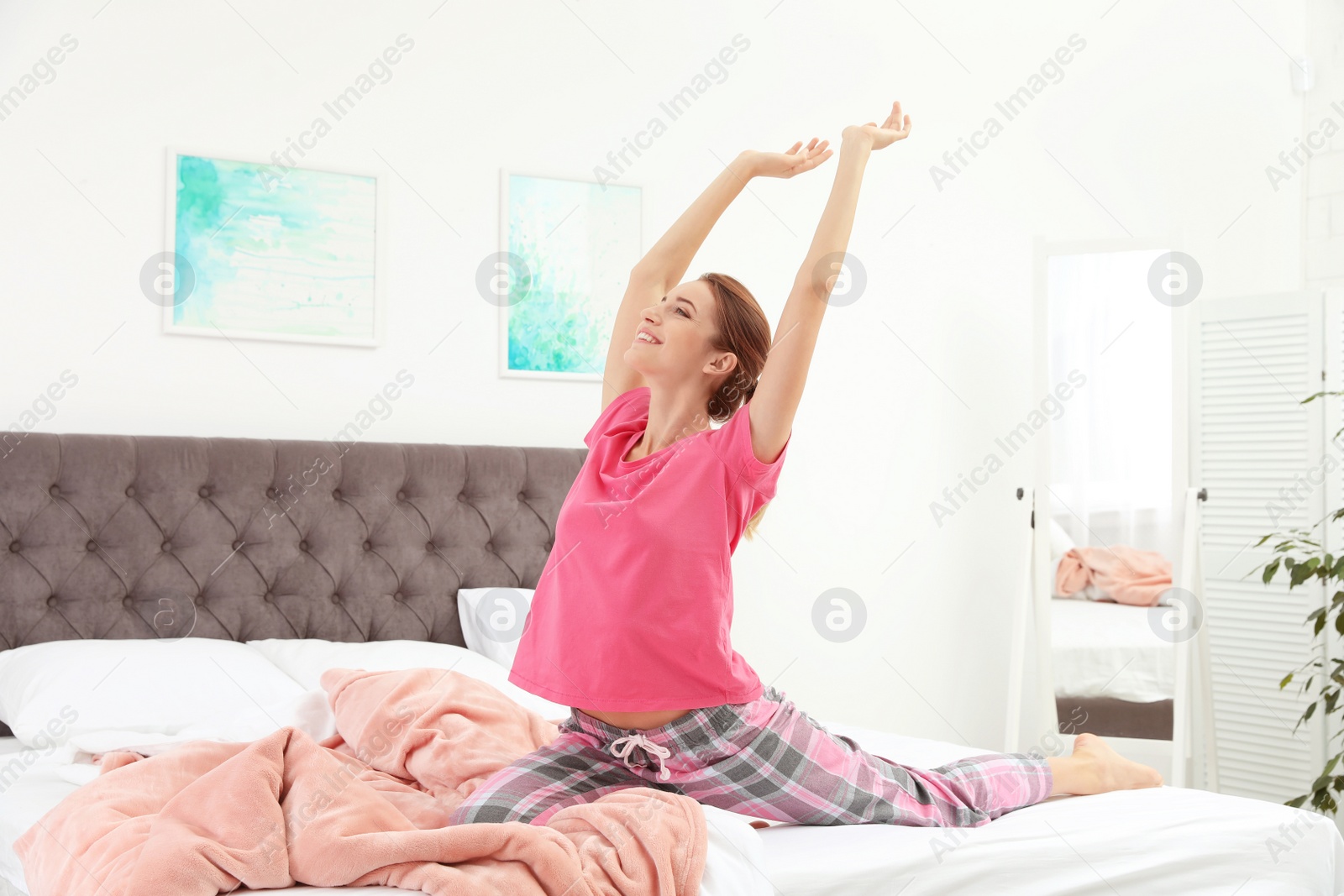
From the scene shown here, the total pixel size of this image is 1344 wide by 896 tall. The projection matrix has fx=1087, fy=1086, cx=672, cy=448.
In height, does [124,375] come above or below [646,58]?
below

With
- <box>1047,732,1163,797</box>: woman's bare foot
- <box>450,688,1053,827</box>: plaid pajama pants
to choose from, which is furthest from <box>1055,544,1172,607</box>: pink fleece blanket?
<box>450,688,1053,827</box>: plaid pajama pants

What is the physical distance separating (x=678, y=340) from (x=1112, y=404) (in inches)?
86.6

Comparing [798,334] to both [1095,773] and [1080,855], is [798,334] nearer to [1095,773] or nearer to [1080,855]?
[1080,855]

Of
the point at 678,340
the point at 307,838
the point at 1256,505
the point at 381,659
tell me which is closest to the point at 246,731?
the point at 381,659

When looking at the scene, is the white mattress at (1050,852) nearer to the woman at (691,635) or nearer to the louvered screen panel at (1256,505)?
the woman at (691,635)

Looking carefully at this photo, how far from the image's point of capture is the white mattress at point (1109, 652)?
3.27m

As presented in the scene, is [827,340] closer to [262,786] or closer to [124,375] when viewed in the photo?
[124,375]

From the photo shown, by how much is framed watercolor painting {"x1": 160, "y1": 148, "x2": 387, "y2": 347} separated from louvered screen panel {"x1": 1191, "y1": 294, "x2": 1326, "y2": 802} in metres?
2.52

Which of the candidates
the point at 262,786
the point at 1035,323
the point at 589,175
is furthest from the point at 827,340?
the point at 262,786

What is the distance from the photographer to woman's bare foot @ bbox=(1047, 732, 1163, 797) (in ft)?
5.84

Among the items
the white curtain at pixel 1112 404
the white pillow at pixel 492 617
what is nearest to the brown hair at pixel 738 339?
the white pillow at pixel 492 617

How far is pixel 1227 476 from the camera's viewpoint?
3.36 metres

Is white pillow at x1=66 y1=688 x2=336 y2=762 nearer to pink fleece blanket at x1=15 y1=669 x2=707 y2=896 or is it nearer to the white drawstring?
pink fleece blanket at x1=15 y1=669 x2=707 y2=896

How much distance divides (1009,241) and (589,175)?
1.52 m
